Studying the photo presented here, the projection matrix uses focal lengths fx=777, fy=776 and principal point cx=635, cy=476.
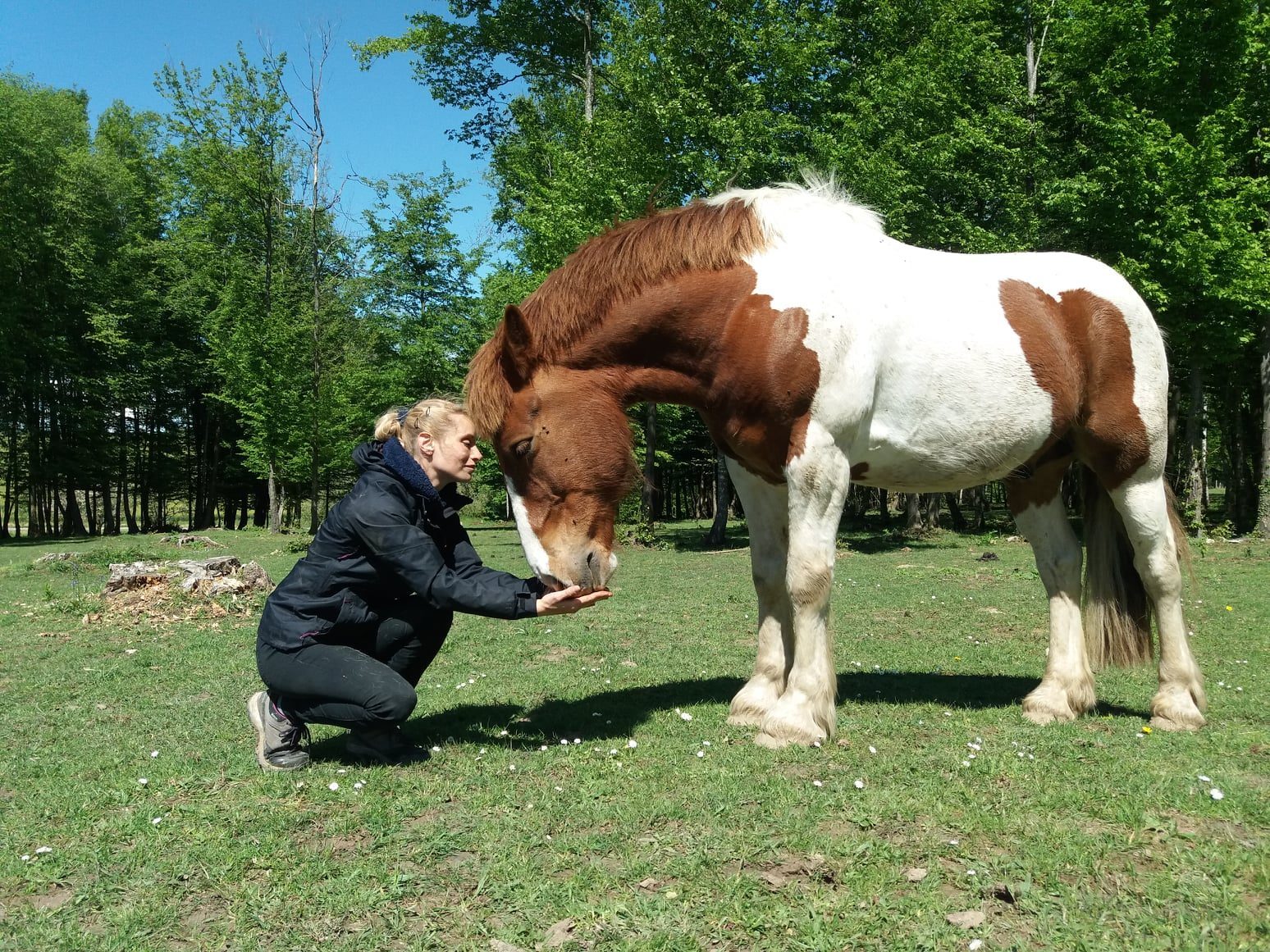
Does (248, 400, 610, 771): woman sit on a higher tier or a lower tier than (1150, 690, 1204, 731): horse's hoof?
higher

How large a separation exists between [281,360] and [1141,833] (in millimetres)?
29014

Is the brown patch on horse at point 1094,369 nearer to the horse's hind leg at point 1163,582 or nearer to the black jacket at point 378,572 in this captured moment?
the horse's hind leg at point 1163,582

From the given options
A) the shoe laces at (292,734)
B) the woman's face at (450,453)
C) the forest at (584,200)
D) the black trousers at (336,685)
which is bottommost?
the shoe laces at (292,734)

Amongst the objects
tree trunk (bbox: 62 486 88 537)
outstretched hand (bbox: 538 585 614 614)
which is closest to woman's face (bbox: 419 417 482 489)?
outstretched hand (bbox: 538 585 614 614)

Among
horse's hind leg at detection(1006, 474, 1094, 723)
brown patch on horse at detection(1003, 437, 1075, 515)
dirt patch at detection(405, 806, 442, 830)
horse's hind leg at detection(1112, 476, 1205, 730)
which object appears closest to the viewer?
dirt patch at detection(405, 806, 442, 830)

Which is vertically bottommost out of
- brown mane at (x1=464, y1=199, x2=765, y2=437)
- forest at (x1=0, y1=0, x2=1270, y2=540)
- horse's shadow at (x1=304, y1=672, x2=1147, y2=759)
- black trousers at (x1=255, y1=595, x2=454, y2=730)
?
horse's shadow at (x1=304, y1=672, x2=1147, y2=759)

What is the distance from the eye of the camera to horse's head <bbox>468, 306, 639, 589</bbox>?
420cm

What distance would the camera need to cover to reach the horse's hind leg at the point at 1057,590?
16.8 feet

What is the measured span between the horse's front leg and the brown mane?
3.95 feet

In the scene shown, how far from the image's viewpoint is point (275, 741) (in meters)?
4.16

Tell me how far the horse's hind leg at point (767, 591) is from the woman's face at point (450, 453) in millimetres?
1670

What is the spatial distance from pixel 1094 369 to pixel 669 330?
2.74m

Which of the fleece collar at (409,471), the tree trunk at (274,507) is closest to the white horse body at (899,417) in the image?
the fleece collar at (409,471)

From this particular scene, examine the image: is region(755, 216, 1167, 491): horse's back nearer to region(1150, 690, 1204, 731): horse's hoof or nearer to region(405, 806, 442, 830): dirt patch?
region(1150, 690, 1204, 731): horse's hoof
